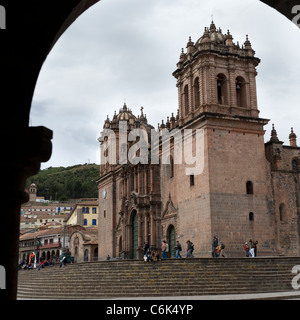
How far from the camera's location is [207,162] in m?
25.3

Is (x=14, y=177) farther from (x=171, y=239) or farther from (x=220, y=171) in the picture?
(x=171, y=239)

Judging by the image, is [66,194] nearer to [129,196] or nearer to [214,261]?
[129,196]

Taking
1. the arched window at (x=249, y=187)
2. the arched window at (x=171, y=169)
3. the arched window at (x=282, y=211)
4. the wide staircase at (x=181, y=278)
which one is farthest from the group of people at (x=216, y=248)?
the arched window at (x=171, y=169)

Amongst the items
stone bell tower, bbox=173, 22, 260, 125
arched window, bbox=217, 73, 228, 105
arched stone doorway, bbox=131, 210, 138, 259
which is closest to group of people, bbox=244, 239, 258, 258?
stone bell tower, bbox=173, 22, 260, 125

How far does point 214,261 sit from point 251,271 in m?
1.65

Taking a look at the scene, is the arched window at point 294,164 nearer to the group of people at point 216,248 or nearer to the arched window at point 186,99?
the arched window at point 186,99

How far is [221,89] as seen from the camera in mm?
28172

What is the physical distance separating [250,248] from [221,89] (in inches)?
430

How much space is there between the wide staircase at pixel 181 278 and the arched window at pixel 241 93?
11868mm

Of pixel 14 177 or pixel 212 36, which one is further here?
pixel 212 36

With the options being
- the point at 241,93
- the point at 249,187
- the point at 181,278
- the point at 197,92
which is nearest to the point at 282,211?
the point at 249,187

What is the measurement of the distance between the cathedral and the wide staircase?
5.16 m

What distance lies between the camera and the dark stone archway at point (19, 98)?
3.16 metres
